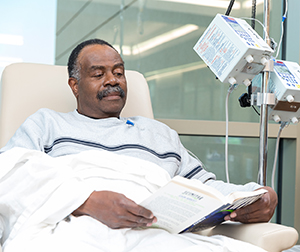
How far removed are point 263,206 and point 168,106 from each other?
3.86 ft

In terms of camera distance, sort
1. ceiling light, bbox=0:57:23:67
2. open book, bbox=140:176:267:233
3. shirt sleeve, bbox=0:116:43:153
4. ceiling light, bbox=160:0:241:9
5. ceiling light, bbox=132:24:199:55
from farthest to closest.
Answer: ceiling light, bbox=160:0:241:9, ceiling light, bbox=132:24:199:55, ceiling light, bbox=0:57:23:67, shirt sleeve, bbox=0:116:43:153, open book, bbox=140:176:267:233

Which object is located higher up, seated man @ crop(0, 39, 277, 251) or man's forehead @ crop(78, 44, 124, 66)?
man's forehead @ crop(78, 44, 124, 66)

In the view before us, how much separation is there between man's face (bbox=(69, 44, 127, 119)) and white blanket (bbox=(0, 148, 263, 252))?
419 millimetres

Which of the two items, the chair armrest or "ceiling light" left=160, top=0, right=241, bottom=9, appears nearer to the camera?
the chair armrest

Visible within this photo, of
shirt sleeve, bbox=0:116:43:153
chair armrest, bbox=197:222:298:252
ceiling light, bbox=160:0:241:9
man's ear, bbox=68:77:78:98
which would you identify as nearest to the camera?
chair armrest, bbox=197:222:298:252

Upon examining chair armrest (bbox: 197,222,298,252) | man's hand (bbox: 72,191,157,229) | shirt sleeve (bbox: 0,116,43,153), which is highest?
shirt sleeve (bbox: 0,116,43,153)

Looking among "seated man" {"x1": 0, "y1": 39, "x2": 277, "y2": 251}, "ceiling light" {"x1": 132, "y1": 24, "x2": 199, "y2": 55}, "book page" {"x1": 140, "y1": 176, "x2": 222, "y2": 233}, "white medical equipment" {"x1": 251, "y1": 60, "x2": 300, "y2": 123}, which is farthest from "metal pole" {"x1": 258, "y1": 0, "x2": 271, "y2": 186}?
"ceiling light" {"x1": 132, "y1": 24, "x2": 199, "y2": 55}

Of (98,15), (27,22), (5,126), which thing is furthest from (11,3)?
(5,126)

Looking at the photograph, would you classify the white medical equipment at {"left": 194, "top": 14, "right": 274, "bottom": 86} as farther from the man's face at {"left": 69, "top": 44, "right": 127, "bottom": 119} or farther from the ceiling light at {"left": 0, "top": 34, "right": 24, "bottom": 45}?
the ceiling light at {"left": 0, "top": 34, "right": 24, "bottom": 45}

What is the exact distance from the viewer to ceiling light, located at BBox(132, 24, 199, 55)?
2123mm

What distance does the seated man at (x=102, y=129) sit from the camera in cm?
125

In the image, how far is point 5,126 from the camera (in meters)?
1.39

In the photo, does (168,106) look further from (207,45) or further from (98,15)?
(207,45)

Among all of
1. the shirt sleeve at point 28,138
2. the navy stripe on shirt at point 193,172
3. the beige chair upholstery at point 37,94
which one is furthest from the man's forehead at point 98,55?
the navy stripe on shirt at point 193,172
